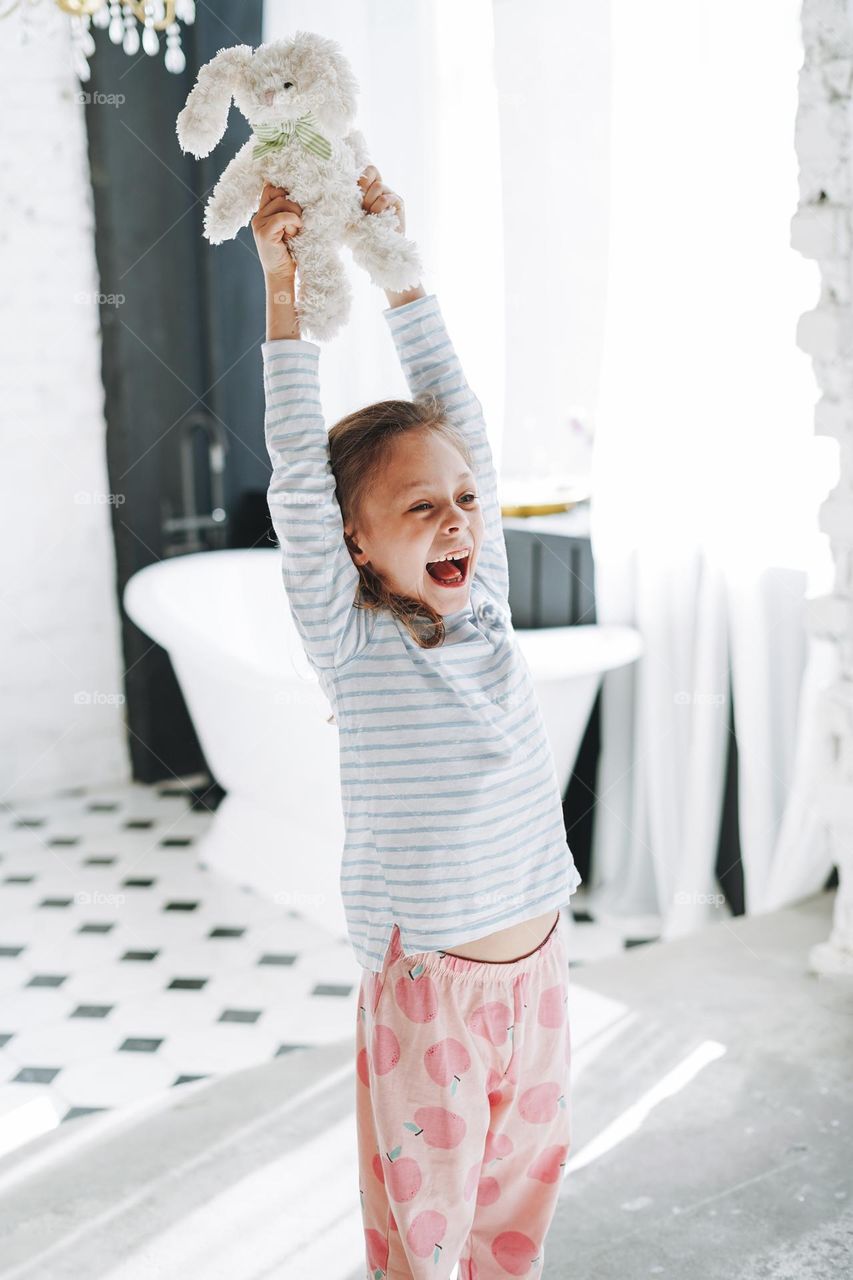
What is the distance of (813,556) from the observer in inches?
111

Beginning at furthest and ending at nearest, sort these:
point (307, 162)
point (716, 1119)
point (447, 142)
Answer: point (447, 142)
point (716, 1119)
point (307, 162)

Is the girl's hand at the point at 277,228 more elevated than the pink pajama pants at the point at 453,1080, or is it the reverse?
the girl's hand at the point at 277,228

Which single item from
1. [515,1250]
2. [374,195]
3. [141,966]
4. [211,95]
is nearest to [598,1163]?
[515,1250]

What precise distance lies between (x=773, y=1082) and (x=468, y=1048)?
1089 mm

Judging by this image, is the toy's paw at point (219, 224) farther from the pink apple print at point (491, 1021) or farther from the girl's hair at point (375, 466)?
the pink apple print at point (491, 1021)

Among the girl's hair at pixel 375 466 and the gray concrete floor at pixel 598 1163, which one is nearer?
the girl's hair at pixel 375 466

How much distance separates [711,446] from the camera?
2947 millimetres

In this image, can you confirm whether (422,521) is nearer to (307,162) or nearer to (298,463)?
(298,463)

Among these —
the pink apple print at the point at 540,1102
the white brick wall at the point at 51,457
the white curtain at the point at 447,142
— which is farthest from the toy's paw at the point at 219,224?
the white brick wall at the point at 51,457

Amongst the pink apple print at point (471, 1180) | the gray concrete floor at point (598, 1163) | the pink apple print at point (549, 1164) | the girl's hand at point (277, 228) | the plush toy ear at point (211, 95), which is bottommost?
the gray concrete floor at point (598, 1163)

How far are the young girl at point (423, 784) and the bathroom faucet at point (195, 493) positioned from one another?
292 centimetres

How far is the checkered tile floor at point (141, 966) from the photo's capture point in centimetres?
268

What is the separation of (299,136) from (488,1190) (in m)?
1.18

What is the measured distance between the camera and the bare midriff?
146 centimetres
